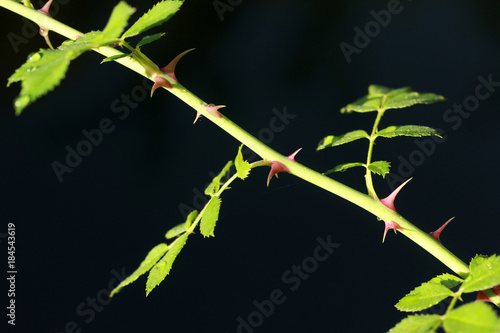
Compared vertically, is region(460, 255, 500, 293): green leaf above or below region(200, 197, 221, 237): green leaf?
below

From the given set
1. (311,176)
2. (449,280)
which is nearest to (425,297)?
(449,280)

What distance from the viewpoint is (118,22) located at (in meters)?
0.35

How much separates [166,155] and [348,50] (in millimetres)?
926

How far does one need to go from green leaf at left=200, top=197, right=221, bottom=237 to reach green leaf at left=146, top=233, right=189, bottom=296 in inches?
0.9

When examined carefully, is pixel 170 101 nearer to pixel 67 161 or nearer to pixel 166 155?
pixel 166 155

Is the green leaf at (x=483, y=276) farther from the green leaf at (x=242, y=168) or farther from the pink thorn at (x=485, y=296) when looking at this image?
Answer: the green leaf at (x=242, y=168)

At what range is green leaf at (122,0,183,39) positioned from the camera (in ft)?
1.35

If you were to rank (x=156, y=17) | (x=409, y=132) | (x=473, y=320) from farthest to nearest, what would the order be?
(x=409, y=132) → (x=156, y=17) → (x=473, y=320)

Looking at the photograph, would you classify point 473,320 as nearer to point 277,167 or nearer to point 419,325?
point 419,325

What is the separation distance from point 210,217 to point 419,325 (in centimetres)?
23

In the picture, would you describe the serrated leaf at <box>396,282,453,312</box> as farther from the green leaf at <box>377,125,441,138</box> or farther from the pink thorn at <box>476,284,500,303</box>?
the green leaf at <box>377,125,441,138</box>

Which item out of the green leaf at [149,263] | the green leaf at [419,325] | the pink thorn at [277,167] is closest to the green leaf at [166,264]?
the green leaf at [149,263]

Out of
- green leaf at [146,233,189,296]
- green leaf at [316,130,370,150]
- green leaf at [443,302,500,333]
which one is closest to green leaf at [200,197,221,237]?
green leaf at [146,233,189,296]

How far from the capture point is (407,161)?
1.95 metres
